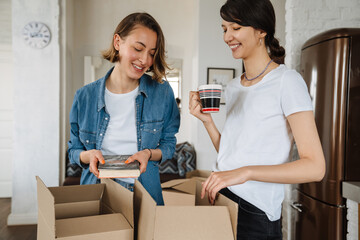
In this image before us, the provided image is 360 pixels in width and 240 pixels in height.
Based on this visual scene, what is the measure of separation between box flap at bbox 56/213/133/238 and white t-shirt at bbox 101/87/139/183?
1.66ft

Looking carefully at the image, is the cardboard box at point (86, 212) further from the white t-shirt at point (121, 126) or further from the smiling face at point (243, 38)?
the smiling face at point (243, 38)

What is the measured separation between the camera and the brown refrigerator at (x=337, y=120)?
1.78 metres

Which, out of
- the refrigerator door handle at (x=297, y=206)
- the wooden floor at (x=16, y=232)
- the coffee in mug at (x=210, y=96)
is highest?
the coffee in mug at (x=210, y=96)

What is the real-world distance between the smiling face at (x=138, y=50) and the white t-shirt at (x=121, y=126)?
118 millimetres

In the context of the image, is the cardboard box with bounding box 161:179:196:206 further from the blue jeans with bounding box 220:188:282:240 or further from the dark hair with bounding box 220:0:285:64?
the dark hair with bounding box 220:0:285:64

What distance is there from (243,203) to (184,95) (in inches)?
144

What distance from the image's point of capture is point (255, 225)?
2.76 feet

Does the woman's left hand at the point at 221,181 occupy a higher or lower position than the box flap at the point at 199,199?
higher

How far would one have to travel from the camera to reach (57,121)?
3.33 meters

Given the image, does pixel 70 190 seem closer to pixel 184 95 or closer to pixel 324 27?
pixel 324 27

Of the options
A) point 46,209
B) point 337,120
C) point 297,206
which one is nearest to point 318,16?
point 337,120

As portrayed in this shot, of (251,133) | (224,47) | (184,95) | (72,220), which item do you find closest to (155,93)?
(251,133)

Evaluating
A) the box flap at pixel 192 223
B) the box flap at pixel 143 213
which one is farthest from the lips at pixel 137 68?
the box flap at pixel 192 223

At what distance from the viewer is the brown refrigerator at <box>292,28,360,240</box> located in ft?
5.83
